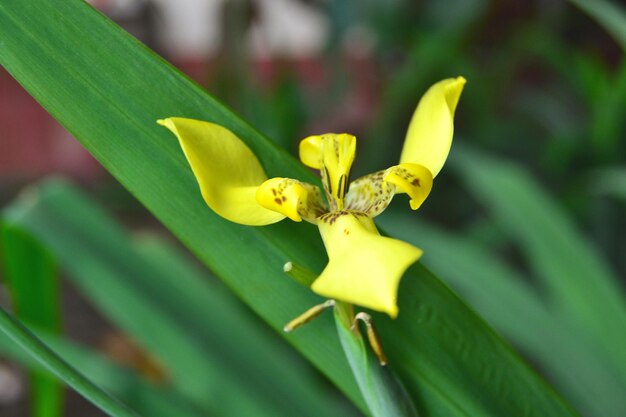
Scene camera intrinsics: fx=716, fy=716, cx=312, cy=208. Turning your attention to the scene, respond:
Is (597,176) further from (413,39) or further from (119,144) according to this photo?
(119,144)

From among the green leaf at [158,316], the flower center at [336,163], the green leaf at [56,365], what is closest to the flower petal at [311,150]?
the flower center at [336,163]

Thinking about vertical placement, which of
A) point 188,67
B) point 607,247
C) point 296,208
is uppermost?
point 296,208

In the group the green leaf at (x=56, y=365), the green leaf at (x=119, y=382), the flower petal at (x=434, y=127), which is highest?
the flower petal at (x=434, y=127)

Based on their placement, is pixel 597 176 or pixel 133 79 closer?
pixel 133 79

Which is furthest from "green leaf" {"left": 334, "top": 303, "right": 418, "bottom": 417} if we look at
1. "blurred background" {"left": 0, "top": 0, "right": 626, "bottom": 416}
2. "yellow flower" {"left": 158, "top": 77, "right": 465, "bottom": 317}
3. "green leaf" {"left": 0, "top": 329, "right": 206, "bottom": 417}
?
"blurred background" {"left": 0, "top": 0, "right": 626, "bottom": 416}

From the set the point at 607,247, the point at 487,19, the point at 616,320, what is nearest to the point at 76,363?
the point at 616,320

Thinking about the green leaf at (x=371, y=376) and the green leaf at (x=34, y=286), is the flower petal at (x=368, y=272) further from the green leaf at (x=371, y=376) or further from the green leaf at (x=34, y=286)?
the green leaf at (x=34, y=286)

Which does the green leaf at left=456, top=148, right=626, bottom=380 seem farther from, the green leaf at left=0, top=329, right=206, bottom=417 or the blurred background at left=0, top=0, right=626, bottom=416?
the green leaf at left=0, top=329, right=206, bottom=417
